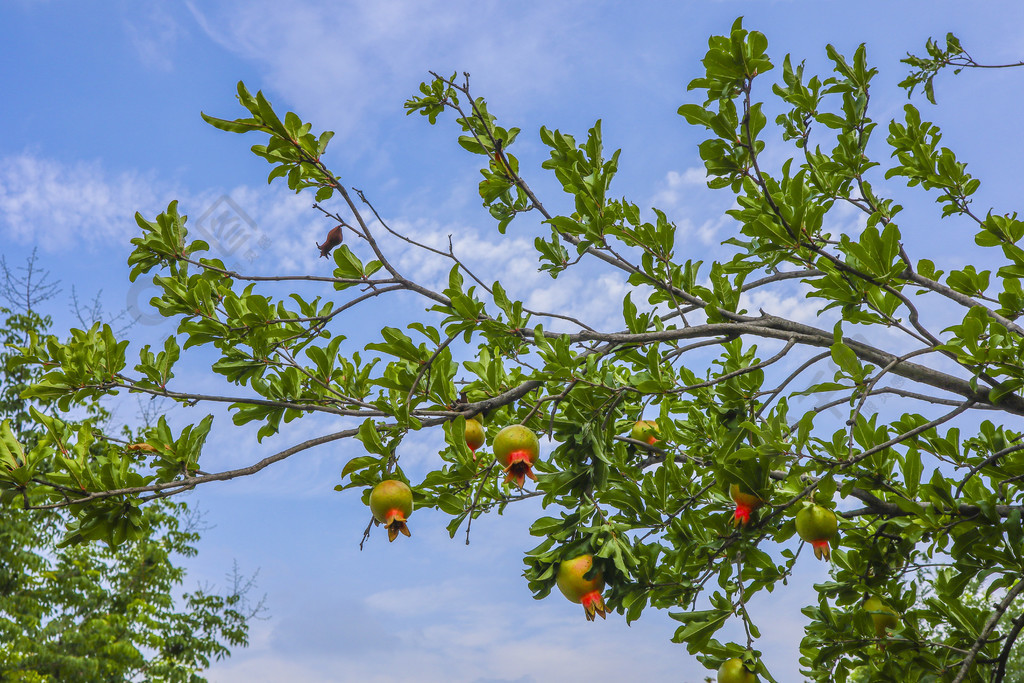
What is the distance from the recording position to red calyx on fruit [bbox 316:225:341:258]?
113 inches

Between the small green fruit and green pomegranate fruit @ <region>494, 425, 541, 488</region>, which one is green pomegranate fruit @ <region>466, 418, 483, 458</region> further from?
green pomegranate fruit @ <region>494, 425, 541, 488</region>

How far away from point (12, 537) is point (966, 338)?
1348 centimetres

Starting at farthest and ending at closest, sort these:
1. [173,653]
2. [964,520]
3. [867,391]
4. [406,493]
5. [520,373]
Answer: [173,653] → [520,373] → [964,520] → [867,391] → [406,493]

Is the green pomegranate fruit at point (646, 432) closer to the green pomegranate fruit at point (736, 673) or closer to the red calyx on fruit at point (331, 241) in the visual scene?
the green pomegranate fruit at point (736, 673)

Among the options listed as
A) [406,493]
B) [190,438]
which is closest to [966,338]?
[406,493]

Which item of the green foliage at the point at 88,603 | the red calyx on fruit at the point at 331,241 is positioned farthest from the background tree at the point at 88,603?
the red calyx on fruit at the point at 331,241

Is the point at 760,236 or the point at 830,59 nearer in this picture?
the point at 760,236

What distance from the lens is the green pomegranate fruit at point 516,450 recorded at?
2426 millimetres

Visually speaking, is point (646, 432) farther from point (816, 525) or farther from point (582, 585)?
point (582, 585)

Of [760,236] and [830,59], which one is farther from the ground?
[830,59]

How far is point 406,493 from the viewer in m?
2.35

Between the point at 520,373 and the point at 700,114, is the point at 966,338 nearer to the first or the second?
the point at 700,114

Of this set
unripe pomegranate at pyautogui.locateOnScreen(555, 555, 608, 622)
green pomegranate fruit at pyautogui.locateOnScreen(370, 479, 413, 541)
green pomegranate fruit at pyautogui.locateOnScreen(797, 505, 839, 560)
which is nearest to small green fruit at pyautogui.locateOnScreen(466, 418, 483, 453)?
green pomegranate fruit at pyautogui.locateOnScreen(370, 479, 413, 541)

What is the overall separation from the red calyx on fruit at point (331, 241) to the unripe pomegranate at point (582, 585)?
1.64 meters
